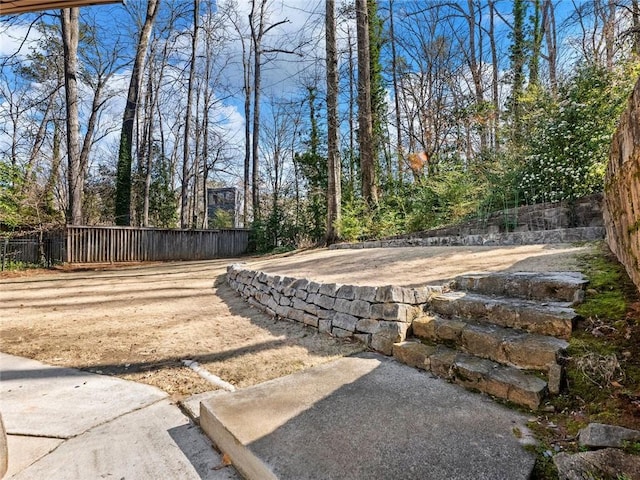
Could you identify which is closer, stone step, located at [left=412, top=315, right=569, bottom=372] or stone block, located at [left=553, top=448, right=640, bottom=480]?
stone block, located at [left=553, top=448, right=640, bottom=480]

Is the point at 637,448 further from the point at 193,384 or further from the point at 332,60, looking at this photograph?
the point at 332,60

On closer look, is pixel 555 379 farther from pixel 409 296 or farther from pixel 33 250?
pixel 33 250

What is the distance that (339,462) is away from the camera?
1372 mm

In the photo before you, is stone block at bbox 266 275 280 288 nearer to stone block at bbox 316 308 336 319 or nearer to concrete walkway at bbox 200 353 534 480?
stone block at bbox 316 308 336 319

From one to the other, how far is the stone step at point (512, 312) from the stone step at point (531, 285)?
9cm

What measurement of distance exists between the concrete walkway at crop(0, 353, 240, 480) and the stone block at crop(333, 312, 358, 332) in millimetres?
1557

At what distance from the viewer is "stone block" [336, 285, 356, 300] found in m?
3.26

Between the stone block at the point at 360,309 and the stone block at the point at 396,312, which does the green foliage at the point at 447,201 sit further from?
the stone block at the point at 396,312

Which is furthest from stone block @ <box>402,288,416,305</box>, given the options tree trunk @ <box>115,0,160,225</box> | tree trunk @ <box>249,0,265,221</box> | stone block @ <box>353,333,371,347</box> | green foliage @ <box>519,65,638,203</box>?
tree trunk @ <box>115,0,160,225</box>

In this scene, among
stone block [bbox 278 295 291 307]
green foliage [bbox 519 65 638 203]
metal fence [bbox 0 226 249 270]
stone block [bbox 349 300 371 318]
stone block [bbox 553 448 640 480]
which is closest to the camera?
stone block [bbox 553 448 640 480]

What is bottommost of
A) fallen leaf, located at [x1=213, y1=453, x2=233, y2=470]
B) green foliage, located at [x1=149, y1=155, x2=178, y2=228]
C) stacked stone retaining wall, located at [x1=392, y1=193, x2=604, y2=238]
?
fallen leaf, located at [x1=213, y1=453, x2=233, y2=470]

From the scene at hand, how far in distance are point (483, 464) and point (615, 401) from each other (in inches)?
30.8

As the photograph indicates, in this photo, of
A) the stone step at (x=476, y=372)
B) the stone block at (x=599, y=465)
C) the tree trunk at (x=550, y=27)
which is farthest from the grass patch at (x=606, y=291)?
the tree trunk at (x=550, y=27)

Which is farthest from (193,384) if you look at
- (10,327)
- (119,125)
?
(119,125)
